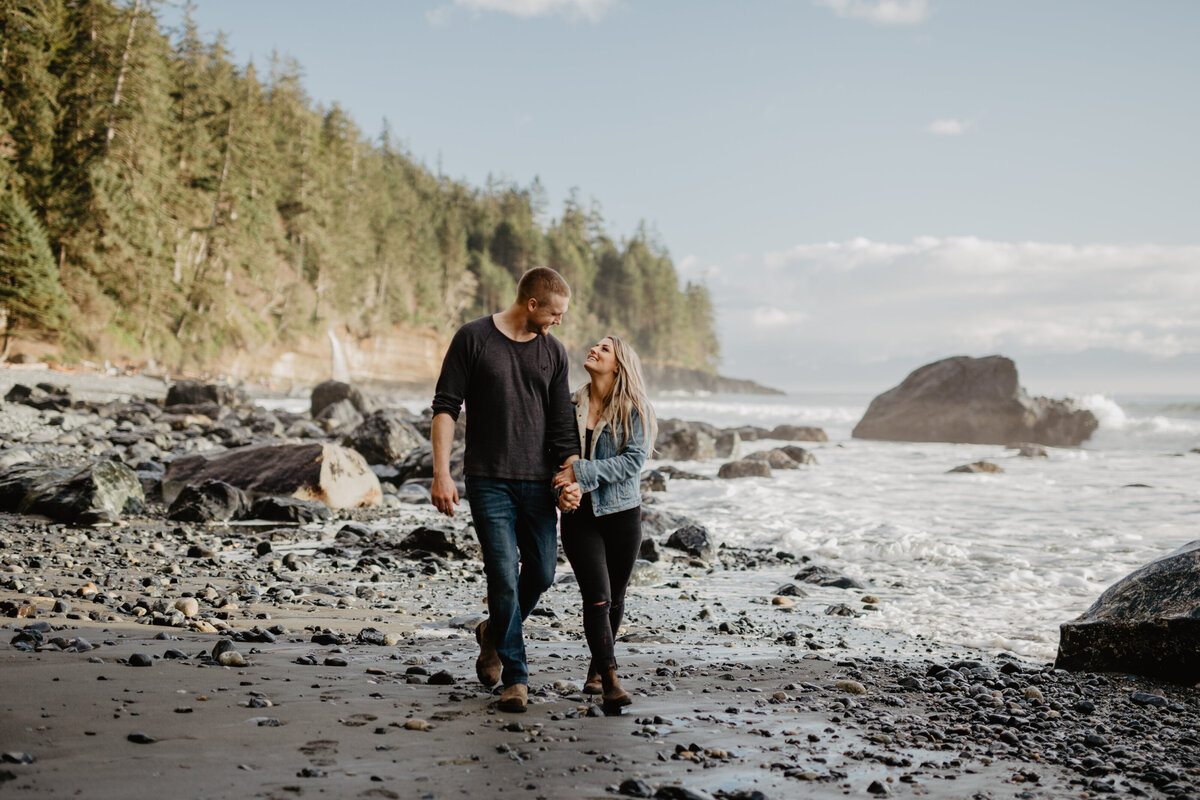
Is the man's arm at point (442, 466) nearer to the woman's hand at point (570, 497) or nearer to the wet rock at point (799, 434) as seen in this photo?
the woman's hand at point (570, 497)

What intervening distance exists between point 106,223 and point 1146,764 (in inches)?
1684

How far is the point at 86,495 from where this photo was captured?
8961 millimetres

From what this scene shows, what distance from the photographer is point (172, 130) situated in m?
45.4

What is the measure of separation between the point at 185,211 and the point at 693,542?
46.3 meters

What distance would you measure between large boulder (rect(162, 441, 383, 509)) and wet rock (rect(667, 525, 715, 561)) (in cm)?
456

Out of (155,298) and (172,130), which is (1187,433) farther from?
(172,130)

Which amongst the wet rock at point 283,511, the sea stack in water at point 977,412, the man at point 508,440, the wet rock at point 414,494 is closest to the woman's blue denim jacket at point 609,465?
the man at point 508,440

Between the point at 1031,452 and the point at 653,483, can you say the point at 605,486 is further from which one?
the point at 1031,452

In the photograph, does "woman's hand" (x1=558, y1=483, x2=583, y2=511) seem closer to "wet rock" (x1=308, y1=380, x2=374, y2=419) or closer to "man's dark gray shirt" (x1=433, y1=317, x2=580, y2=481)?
"man's dark gray shirt" (x1=433, y1=317, x2=580, y2=481)

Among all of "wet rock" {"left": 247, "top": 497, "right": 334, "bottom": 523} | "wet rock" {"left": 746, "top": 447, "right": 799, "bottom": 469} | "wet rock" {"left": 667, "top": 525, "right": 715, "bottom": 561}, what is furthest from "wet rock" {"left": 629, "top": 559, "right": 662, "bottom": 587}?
"wet rock" {"left": 746, "top": 447, "right": 799, "bottom": 469}

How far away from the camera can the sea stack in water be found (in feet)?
91.8

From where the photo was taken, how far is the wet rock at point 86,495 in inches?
348

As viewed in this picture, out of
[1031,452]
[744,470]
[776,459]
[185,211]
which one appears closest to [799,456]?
[776,459]

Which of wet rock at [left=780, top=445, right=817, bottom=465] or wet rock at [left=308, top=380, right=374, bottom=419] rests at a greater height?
wet rock at [left=308, top=380, right=374, bottom=419]
